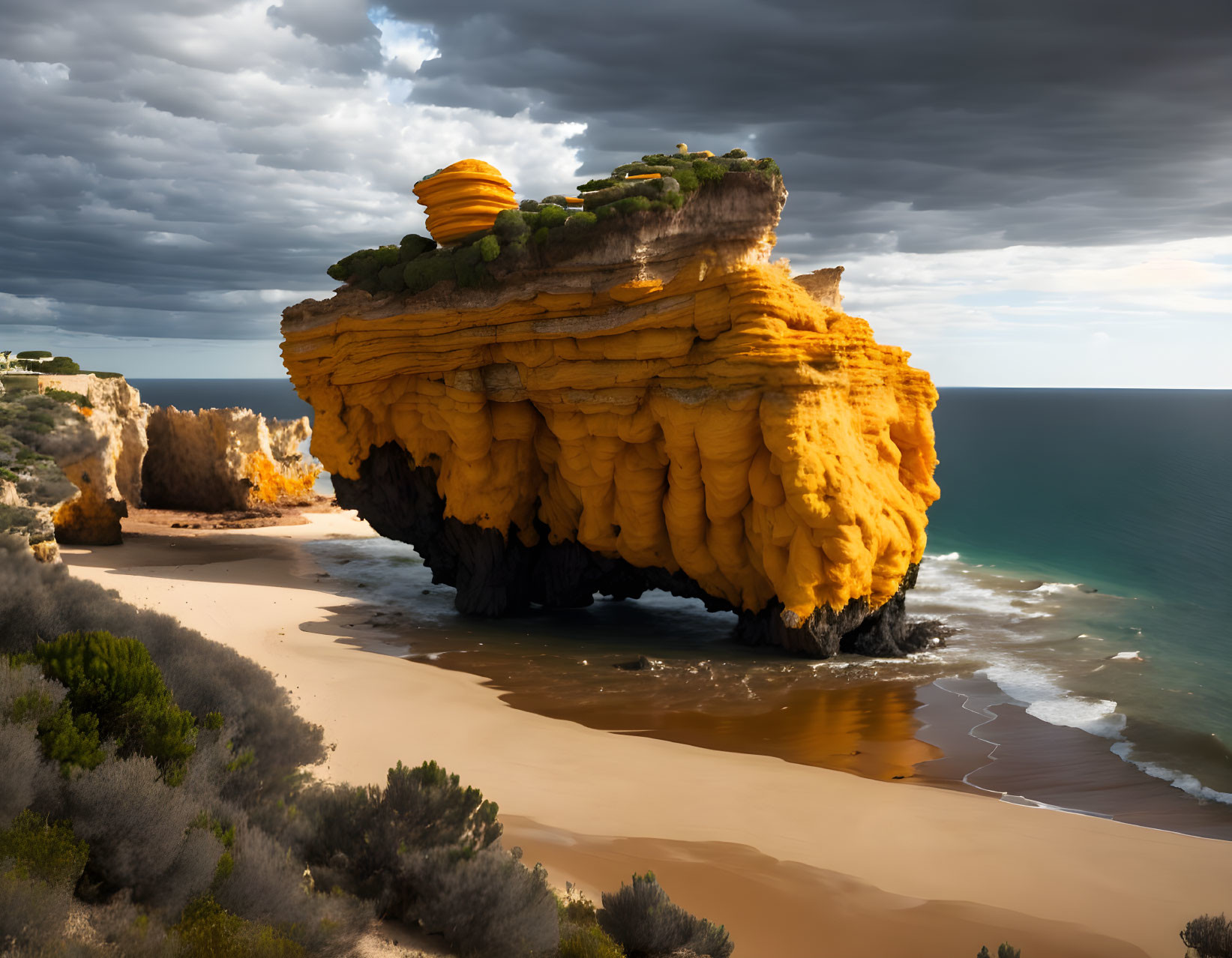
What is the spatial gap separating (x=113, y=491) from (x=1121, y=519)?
1765 inches

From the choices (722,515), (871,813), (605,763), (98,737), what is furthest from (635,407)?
(98,737)

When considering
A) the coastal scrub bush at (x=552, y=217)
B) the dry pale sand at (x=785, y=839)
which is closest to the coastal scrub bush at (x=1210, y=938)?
the dry pale sand at (x=785, y=839)

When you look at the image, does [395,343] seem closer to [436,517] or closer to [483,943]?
[436,517]

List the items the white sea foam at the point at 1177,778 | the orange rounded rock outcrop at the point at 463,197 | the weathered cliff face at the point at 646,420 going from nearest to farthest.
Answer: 1. the white sea foam at the point at 1177,778
2. the weathered cliff face at the point at 646,420
3. the orange rounded rock outcrop at the point at 463,197

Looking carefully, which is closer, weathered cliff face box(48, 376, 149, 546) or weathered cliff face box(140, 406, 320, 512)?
weathered cliff face box(48, 376, 149, 546)

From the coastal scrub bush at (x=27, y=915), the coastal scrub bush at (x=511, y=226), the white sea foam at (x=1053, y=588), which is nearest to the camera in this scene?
the coastal scrub bush at (x=27, y=915)

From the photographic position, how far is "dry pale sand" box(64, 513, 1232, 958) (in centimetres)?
805

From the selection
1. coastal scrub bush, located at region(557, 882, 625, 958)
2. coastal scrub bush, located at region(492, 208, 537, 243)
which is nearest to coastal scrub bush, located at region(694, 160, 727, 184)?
coastal scrub bush, located at region(492, 208, 537, 243)

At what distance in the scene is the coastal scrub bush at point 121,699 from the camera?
599cm

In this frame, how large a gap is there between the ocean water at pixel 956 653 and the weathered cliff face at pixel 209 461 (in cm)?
679

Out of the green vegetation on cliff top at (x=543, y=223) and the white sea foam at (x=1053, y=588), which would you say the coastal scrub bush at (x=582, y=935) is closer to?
the green vegetation on cliff top at (x=543, y=223)

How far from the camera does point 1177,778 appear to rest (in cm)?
1345

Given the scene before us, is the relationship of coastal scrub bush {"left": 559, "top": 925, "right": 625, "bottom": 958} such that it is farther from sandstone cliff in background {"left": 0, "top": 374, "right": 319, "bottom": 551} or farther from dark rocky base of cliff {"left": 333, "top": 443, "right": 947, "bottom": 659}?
dark rocky base of cliff {"left": 333, "top": 443, "right": 947, "bottom": 659}

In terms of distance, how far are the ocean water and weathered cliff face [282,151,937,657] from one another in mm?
1514
